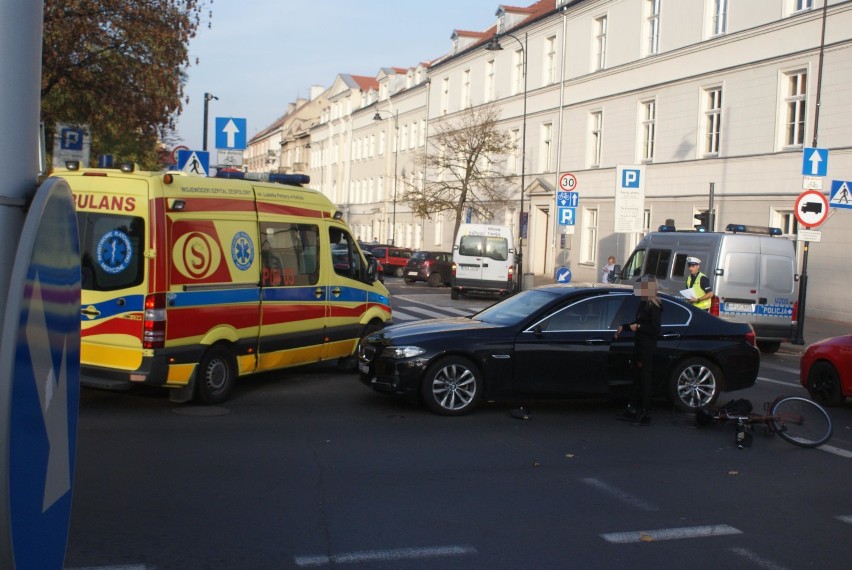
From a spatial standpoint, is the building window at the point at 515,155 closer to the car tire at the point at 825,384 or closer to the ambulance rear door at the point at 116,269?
the car tire at the point at 825,384

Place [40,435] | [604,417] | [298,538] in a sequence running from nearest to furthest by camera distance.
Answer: [40,435] < [298,538] < [604,417]

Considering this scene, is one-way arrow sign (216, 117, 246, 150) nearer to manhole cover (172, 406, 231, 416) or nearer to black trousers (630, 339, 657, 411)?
manhole cover (172, 406, 231, 416)

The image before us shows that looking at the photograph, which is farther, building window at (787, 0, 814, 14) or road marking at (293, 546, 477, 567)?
building window at (787, 0, 814, 14)

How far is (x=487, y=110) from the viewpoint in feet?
162

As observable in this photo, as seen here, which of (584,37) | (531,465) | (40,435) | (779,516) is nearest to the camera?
(40,435)

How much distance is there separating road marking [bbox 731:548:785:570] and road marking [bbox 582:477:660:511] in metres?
1.00

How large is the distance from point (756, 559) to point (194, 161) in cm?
1651

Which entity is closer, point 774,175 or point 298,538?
point 298,538

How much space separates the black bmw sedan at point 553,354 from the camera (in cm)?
1008

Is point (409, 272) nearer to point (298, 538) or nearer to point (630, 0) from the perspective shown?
point (630, 0)

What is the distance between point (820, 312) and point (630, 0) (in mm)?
16497

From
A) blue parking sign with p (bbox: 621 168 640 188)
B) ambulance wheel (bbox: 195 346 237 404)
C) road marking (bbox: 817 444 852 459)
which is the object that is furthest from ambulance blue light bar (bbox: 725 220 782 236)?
ambulance wheel (bbox: 195 346 237 404)

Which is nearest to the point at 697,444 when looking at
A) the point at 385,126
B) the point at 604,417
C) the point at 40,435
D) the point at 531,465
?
the point at 604,417

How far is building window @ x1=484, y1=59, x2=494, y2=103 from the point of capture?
51.3m
